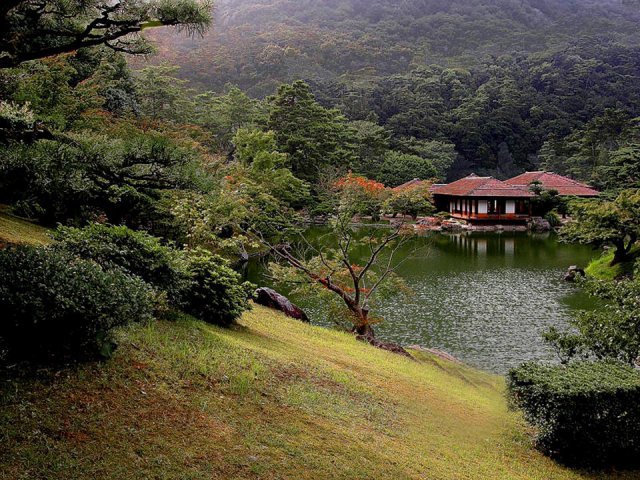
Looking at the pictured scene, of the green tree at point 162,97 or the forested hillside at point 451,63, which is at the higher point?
the forested hillside at point 451,63

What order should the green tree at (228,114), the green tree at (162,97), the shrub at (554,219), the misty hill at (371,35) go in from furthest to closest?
the misty hill at (371,35), the green tree at (228,114), the shrub at (554,219), the green tree at (162,97)

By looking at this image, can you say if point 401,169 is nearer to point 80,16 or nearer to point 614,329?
point 614,329

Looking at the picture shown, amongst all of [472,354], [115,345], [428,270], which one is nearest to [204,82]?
[428,270]

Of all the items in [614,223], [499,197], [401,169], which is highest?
[401,169]

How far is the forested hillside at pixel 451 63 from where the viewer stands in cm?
4934

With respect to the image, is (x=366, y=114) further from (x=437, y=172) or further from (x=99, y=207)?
(x=99, y=207)

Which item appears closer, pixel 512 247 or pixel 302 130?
pixel 512 247

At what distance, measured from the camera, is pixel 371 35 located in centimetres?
7625

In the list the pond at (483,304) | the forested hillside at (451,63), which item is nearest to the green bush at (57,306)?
the pond at (483,304)

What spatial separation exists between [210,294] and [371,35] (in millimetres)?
76408

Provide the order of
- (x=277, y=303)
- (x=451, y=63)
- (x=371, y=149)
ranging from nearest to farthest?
(x=277, y=303) < (x=371, y=149) < (x=451, y=63)

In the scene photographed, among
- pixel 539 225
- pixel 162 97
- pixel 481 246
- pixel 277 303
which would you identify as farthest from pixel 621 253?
pixel 162 97

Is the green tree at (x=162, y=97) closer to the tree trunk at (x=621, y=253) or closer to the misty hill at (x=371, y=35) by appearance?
the tree trunk at (x=621, y=253)

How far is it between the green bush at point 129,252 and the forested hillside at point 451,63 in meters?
27.6
